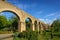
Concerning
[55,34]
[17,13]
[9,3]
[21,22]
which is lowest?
[55,34]

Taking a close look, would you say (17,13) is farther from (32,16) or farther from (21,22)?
(32,16)

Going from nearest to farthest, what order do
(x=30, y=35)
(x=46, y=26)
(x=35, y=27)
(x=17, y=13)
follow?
(x=30, y=35) < (x=17, y=13) < (x=35, y=27) < (x=46, y=26)

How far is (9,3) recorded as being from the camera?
2330 centimetres

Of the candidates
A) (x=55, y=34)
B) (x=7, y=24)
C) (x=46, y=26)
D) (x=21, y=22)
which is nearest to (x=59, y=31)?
(x=55, y=34)

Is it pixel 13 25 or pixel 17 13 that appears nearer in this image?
pixel 17 13

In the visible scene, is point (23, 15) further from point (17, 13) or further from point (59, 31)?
point (59, 31)

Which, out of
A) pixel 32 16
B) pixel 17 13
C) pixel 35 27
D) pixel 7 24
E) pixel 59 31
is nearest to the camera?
pixel 59 31

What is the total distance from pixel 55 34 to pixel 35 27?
13772 millimetres

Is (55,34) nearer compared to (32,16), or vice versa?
(55,34)

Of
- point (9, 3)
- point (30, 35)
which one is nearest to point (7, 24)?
point (9, 3)

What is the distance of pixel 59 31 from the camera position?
20109 mm

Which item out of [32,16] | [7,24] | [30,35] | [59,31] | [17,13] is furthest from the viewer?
[7,24]

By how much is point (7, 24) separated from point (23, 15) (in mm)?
14448

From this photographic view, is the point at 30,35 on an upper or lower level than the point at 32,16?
lower
